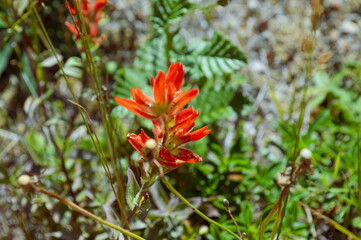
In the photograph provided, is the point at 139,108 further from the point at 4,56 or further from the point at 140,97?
the point at 4,56

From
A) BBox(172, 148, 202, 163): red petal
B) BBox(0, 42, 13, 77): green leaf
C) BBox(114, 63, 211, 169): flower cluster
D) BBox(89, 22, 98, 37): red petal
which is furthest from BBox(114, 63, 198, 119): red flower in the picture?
BBox(0, 42, 13, 77): green leaf

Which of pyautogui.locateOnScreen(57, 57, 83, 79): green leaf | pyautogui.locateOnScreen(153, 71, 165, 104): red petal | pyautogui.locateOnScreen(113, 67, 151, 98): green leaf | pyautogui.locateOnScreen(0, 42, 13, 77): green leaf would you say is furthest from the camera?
pyautogui.locateOnScreen(0, 42, 13, 77): green leaf

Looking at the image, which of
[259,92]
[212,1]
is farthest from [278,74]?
[212,1]

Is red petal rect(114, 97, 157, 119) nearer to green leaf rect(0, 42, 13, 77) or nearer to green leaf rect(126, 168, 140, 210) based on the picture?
green leaf rect(126, 168, 140, 210)

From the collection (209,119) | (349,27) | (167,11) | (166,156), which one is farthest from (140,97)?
(349,27)

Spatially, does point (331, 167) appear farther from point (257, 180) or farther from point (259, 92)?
point (259, 92)

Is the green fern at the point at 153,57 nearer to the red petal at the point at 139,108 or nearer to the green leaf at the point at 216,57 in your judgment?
the green leaf at the point at 216,57
